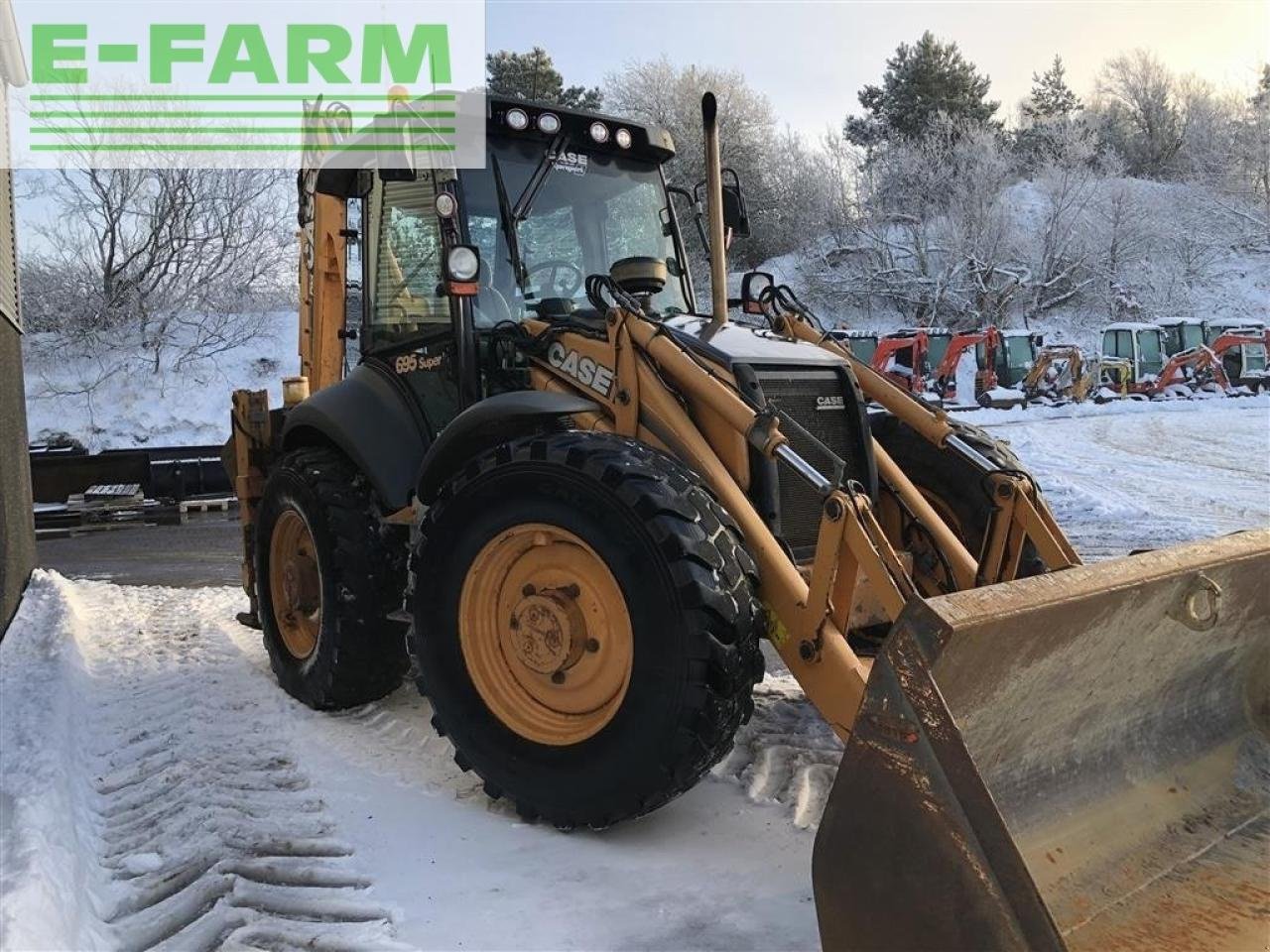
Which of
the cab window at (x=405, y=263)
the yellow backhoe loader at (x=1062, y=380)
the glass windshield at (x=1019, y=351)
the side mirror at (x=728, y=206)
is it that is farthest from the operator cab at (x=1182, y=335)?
the cab window at (x=405, y=263)

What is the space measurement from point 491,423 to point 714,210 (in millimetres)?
1498

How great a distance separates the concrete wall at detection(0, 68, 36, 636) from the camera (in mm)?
6422

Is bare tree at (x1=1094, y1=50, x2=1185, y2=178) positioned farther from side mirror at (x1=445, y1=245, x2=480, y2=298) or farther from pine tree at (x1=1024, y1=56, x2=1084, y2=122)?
side mirror at (x1=445, y1=245, x2=480, y2=298)

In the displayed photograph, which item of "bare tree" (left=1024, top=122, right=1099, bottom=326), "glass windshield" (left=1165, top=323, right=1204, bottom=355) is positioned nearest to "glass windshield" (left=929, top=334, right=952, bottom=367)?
"glass windshield" (left=1165, top=323, right=1204, bottom=355)

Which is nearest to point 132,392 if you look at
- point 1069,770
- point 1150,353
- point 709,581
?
point 709,581

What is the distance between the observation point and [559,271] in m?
4.30

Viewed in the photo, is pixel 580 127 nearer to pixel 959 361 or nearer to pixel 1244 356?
pixel 959 361

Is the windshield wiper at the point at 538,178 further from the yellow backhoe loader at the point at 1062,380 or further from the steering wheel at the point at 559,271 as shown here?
the yellow backhoe loader at the point at 1062,380

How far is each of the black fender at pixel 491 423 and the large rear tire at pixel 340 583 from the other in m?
0.83

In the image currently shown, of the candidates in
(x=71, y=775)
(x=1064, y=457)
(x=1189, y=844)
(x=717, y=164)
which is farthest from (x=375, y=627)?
(x=1064, y=457)

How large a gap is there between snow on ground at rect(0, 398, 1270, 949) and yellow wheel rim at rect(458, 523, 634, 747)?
0.37 meters

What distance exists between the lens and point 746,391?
11.4 ft

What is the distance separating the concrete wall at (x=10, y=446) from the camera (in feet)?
21.1

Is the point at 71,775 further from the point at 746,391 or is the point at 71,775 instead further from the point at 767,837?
the point at 746,391
